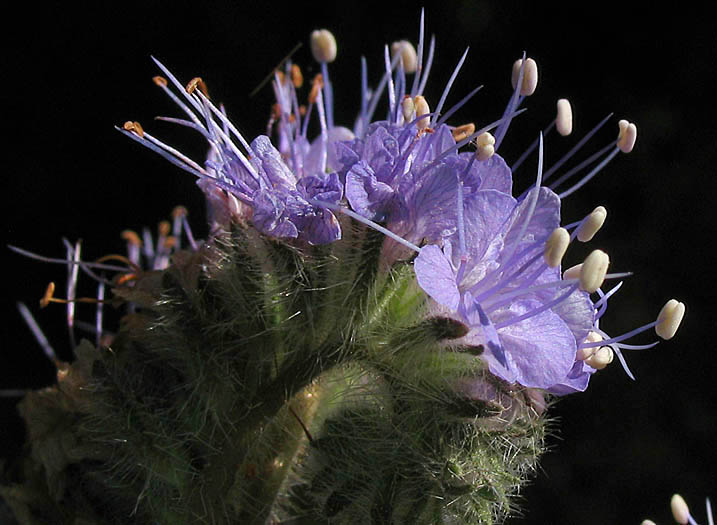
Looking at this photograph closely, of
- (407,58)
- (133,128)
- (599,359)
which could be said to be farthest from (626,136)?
(133,128)

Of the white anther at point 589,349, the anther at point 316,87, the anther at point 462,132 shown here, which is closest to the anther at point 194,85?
the anther at point 316,87

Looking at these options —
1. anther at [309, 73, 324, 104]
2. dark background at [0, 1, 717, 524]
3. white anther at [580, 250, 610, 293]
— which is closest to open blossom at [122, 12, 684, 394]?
white anther at [580, 250, 610, 293]

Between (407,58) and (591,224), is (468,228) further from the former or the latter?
(407,58)

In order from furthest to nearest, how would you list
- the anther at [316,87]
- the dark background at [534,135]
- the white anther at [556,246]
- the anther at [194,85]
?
the dark background at [534,135], the anther at [316,87], the anther at [194,85], the white anther at [556,246]

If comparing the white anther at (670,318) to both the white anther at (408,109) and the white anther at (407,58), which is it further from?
the white anther at (407,58)

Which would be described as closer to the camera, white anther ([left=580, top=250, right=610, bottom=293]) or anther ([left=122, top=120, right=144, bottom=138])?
white anther ([left=580, top=250, right=610, bottom=293])

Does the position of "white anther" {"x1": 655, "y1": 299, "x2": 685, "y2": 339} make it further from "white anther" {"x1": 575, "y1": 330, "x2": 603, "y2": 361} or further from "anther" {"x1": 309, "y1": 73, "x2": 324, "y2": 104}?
"anther" {"x1": 309, "y1": 73, "x2": 324, "y2": 104}

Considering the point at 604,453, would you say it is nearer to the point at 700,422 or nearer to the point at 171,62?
the point at 700,422

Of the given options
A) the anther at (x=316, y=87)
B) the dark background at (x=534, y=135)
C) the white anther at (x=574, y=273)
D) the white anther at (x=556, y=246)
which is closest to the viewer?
the white anther at (x=556, y=246)
